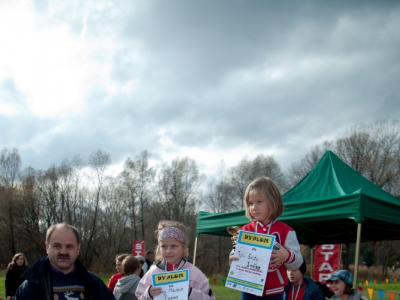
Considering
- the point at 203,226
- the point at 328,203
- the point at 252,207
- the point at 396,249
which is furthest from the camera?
the point at 396,249

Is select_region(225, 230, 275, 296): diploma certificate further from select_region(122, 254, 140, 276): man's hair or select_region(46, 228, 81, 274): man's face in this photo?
select_region(122, 254, 140, 276): man's hair

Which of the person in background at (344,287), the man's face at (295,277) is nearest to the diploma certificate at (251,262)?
the man's face at (295,277)

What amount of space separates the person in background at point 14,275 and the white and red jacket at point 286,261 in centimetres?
796

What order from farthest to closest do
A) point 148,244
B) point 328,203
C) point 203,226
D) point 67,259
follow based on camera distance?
point 148,244, point 203,226, point 328,203, point 67,259

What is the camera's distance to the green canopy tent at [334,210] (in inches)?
241

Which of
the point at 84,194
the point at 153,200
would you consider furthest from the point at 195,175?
the point at 84,194

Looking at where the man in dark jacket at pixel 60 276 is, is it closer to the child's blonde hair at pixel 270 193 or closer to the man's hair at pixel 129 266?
the child's blonde hair at pixel 270 193

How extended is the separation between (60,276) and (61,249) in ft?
0.71

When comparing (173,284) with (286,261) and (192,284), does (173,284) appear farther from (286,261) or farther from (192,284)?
(286,261)

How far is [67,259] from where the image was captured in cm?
280

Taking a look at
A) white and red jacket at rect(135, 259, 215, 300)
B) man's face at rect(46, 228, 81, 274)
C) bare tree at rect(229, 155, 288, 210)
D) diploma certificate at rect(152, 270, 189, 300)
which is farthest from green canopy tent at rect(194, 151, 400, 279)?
bare tree at rect(229, 155, 288, 210)

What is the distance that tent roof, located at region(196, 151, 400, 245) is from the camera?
20.2ft

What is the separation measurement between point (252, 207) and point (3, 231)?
47.4 metres

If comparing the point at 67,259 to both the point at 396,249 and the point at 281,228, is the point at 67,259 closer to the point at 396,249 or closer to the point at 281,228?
the point at 281,228
